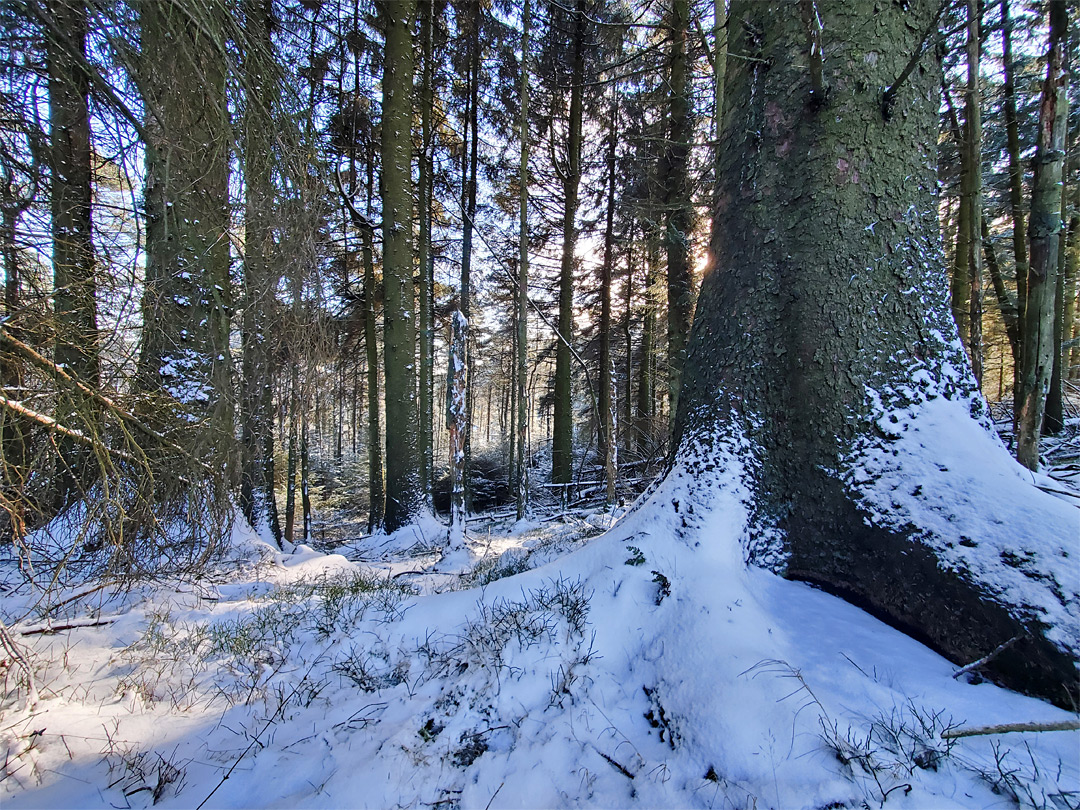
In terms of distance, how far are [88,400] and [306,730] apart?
6.43 feet

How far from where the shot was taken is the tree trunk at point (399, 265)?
7629 mm

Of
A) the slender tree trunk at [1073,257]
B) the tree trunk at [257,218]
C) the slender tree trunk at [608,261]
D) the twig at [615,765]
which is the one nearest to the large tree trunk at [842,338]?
the twig at [615,765]

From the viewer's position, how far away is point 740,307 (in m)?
2.58

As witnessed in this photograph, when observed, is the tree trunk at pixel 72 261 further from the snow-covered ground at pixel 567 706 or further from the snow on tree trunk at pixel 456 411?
the snow on tree trunk at pixel 456 411

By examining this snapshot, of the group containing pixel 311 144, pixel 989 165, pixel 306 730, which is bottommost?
pixel 306 730

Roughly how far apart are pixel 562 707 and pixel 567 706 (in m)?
0.02

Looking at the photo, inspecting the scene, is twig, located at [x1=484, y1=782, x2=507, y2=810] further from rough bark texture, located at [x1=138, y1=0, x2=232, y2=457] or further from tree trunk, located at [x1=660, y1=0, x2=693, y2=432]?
tree trunk, located at [x1=660, y1=0, x2=693, y2=432]

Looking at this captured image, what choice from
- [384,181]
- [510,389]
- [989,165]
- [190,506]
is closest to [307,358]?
[190,506]

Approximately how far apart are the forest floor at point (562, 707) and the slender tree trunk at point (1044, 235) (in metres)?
2.65

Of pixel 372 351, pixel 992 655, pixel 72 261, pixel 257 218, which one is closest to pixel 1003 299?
pixel 992 655

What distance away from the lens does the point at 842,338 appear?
90.9 inches

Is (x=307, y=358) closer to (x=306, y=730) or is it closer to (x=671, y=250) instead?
(x=306, y=730)

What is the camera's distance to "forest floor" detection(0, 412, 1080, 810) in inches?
53.2

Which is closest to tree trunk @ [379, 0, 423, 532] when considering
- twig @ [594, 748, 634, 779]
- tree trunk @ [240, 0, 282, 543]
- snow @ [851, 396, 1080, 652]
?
tree trunk @ [240, 0, 282, 543]
